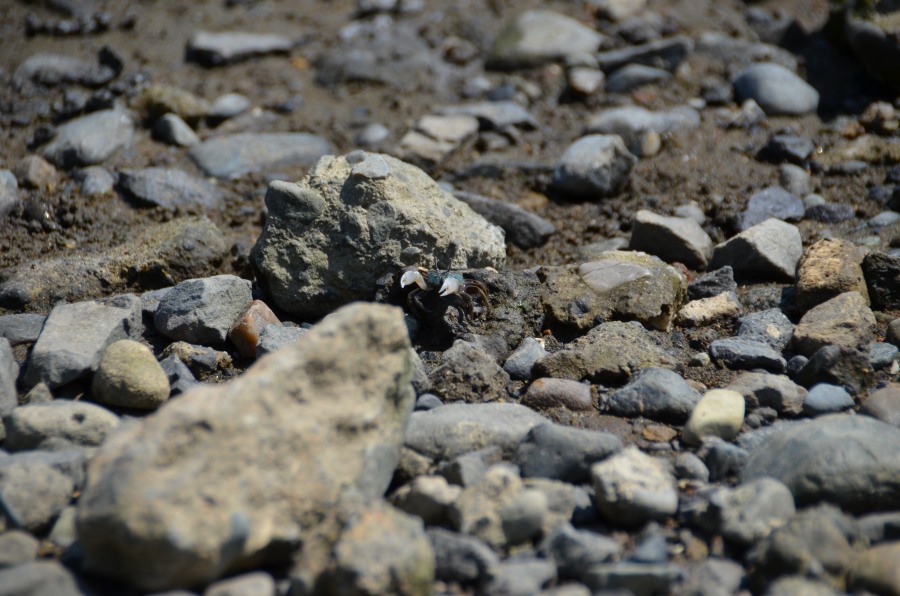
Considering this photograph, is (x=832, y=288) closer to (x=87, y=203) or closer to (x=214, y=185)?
(x=214, y=185)

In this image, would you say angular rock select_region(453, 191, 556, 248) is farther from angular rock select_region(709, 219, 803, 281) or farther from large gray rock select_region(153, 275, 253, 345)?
large gray rock select_region(153, 275, 253, 345)

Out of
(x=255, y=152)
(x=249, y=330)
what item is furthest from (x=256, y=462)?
(x=255, y=152)

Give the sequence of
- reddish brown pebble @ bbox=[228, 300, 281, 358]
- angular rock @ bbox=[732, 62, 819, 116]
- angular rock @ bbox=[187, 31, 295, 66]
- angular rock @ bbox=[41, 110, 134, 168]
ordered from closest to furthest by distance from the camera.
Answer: reddish brown pebble @ bbox=[228, 300, 281, 358] < angular rock @ bbox=[41, 110, 134, 168] < angular rock @ bbox=[732, 62, 819, 116] < angular rock @ bbox=[187, 31, 295, 66]

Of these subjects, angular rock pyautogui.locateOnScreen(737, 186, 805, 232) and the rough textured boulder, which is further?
angular rock pyautogui.locateOnScreen(737, 186, 805, 232)

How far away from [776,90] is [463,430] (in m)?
4.00

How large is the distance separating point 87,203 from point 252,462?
2917 millimetres

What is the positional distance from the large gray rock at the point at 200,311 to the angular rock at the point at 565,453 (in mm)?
1538

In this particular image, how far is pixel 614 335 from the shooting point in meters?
3.59

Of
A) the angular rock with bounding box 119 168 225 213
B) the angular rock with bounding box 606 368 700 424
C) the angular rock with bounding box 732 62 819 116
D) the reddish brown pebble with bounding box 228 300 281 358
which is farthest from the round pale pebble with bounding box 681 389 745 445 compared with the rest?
the angular rock with bounding box 732 62 819 116

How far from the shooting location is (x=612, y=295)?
149 inches

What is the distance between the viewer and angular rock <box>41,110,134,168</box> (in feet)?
16.3

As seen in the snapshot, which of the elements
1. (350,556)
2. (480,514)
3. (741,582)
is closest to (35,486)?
(350,556)

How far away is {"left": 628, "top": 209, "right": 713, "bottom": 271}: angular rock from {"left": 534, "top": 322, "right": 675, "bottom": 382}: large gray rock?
2.74 feet

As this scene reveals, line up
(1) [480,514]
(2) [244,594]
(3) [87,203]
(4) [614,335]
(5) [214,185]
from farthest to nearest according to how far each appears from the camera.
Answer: (5) [214,185] → (3) [87,203] → (4) [614,335] → (1) [480,514] → (2) [244,594]
